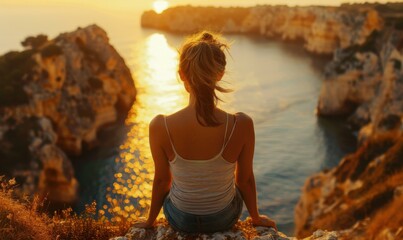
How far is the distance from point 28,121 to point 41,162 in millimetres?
4993

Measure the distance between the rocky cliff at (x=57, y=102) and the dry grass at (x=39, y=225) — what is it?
83.1 ft

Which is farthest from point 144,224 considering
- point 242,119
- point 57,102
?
point 57,102

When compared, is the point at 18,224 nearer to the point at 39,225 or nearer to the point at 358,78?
the point at 39,225

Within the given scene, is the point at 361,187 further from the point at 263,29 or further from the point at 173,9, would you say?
the point at 173,9

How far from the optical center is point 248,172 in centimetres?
536

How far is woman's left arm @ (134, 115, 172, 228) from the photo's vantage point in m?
4.89

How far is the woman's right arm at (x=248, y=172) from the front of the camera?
194 inches

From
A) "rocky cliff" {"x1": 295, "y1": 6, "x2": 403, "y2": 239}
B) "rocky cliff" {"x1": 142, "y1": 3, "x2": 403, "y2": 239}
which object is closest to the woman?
"rocky cliff" {"x1": 142, "y1": 3, "x2": 403, "y2": 239}

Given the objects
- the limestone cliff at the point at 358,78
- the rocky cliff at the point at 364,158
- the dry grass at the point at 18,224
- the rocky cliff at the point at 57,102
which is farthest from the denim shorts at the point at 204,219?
the limestone cliff at the point at 358,78

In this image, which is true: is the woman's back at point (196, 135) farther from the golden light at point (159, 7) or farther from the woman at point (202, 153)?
the golden light at point (159, 7)

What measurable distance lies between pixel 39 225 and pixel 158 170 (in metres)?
1.69

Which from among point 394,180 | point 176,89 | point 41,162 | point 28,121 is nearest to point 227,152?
point 394,180

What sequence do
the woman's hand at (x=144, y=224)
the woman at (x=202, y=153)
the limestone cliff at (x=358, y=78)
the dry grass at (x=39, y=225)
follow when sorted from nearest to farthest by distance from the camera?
1. the woman at (x=202, y=153)
2. the dry grass at (x=39, y=225)
3. the woman's hand at (x=144, y=224)
4. the limestone cliff at (x=358, y=78)

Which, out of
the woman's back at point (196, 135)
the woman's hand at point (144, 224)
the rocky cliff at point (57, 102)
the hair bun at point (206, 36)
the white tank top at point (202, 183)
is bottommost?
the rocky cliff at point (57, 102)
